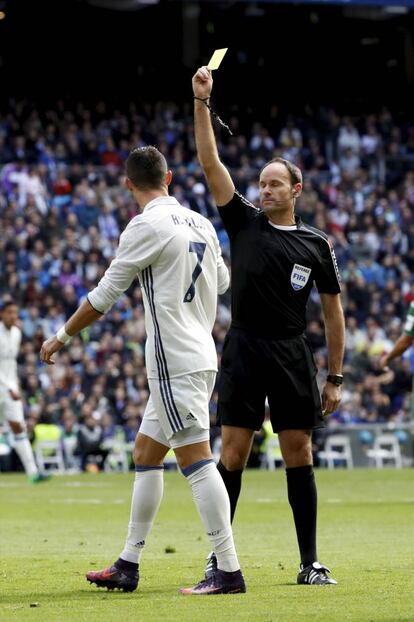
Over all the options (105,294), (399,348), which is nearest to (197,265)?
(105,294)

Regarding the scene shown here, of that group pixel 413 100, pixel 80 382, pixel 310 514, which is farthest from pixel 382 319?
pixel 310 514

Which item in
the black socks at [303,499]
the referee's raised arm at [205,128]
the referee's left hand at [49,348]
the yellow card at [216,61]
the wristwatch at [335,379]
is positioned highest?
the yellow card at [216,61]

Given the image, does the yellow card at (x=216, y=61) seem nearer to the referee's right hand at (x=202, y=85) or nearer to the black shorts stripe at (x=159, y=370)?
the referee's right hand at (x=202, y=85)

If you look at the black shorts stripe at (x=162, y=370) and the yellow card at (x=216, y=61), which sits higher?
the yellow card at (x=216, y=61)

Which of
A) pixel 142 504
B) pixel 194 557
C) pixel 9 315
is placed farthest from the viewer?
pixel 9 315

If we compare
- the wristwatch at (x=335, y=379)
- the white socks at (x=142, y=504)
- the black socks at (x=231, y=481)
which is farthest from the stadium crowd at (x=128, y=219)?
the white socks at (x=142, y=504)

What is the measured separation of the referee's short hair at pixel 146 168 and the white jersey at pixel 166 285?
0.15m

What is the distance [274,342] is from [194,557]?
Result: 255 cm

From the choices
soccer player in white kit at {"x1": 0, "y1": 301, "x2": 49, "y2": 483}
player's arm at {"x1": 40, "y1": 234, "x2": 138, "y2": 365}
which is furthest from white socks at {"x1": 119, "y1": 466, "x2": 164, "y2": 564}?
soccer player in white kit at {"x1": 0, "y1": 301, "x2": 49, "y2": 483}

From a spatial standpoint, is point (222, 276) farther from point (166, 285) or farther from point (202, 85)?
point (202, 85)

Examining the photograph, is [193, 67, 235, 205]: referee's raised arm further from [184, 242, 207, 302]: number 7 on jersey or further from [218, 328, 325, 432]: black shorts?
[218, 328, 325, 432]: black shorts

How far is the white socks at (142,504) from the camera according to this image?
320 inches

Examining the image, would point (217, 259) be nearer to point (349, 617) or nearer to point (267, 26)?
point (349, 617)

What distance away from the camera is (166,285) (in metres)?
7.87
